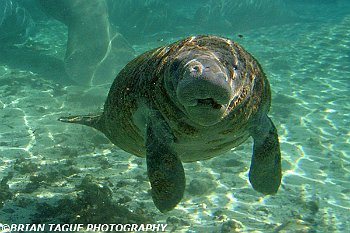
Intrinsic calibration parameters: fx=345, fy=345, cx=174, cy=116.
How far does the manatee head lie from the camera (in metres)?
2.63

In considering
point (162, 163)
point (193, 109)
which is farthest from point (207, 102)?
point (162, 163)

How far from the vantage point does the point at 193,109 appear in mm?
2805

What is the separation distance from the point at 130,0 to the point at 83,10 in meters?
5.55

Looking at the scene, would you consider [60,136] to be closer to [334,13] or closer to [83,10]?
[83,10]

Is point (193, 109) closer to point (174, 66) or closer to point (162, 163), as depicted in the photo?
point (174, 66)

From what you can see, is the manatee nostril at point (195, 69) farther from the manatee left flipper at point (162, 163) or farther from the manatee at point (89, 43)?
the manatee at point (89, 43)

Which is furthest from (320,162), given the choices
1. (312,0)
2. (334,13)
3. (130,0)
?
(312,0)

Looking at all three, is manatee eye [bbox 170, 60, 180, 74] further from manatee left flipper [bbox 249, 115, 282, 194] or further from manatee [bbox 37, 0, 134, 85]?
manatee [bbox 37, 0, 134, 85]

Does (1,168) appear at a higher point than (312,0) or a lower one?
lower

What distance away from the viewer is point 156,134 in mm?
3570

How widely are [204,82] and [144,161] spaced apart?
5.37 metres

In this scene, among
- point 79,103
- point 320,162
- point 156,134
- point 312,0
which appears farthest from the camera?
point 312,0
